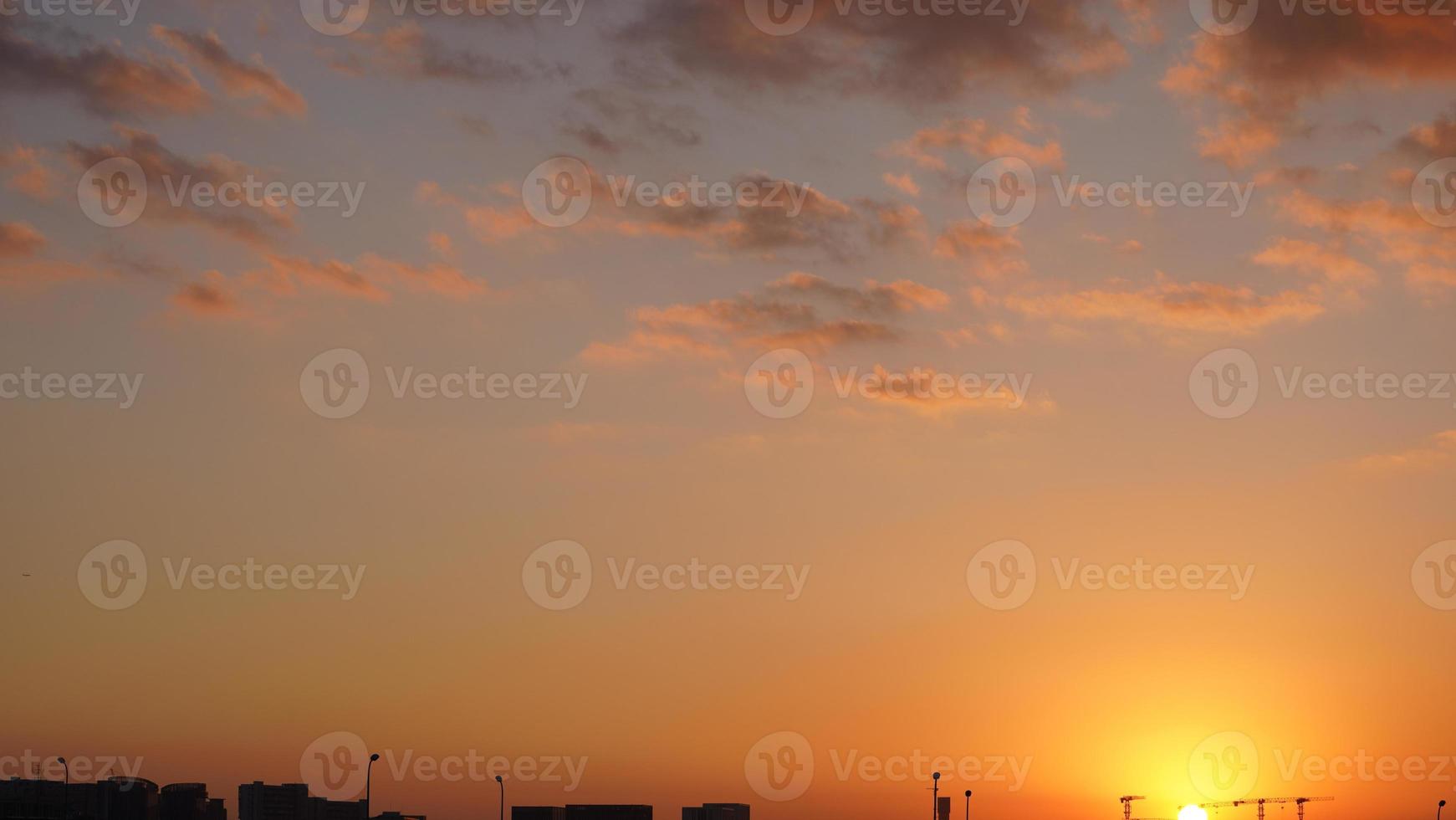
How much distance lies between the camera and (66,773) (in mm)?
164375

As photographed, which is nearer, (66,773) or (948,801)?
(948,801)

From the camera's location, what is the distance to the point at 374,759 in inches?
4601

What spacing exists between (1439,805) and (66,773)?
514 ft

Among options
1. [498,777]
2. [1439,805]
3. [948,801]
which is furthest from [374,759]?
[1439,805]

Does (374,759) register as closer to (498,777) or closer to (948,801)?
(498,777)

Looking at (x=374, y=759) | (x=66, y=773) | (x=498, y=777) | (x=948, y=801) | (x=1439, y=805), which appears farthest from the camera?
(x=1439, y=805)

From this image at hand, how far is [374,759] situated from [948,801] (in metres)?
62.1

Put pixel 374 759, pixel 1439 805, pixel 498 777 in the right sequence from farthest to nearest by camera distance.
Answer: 1. pixel 1439 805
2. pixel 498 777
3. pixel 374 759

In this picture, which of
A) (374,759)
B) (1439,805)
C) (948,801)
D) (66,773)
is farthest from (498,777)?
(1439,805)

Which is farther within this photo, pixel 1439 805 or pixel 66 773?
pixel 1439 805

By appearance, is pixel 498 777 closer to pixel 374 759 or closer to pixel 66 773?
pixel 374 759

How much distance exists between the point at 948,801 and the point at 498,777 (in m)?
46.1

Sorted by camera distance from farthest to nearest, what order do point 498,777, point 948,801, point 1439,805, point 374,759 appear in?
point 1439,805, point 948,801, point 498,777, point 374,759

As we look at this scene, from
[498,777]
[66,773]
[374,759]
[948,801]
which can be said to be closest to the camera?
[374,759]
